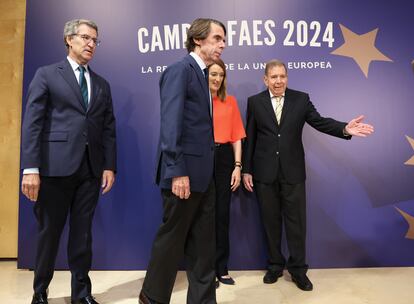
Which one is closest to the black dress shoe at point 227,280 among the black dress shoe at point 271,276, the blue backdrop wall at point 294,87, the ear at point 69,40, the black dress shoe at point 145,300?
the black dress shoe at point 271,276

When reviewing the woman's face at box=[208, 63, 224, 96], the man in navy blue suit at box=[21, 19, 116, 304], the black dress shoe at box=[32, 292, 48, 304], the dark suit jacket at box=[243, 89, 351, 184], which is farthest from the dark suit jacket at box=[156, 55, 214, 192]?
the black dress shoe at box=[32, 292, 48, 304]

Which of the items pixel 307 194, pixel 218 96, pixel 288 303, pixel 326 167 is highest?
pixel 218 96

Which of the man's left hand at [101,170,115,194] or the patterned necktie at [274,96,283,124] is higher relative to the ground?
the patterned necktie at [274,96,283,124]

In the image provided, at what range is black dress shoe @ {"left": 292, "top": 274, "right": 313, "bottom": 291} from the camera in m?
2.63

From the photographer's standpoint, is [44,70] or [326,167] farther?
[326,167]

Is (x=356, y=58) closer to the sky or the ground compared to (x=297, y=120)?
closer to the sky

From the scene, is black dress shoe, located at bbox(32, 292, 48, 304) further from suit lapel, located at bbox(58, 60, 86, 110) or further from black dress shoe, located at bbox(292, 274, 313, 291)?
black dress shoe, located at bbox(292, 274, 313, 291)

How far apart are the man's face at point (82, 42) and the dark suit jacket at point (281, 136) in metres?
1.28

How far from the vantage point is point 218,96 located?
2.86m

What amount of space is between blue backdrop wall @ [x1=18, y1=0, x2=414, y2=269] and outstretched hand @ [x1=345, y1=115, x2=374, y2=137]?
2.03 feet

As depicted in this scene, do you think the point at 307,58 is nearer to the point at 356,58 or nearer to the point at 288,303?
the point at 356,58

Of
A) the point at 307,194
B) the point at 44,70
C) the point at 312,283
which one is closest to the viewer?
the point at 44,70

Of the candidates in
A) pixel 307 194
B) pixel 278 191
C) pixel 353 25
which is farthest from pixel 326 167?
pixel 353 25

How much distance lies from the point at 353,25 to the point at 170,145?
2.26 m
